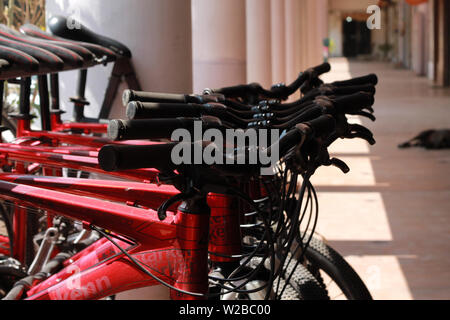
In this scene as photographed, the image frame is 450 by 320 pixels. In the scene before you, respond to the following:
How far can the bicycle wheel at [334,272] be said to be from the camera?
241 cm

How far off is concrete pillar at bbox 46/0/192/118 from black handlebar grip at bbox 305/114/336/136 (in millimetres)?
1702

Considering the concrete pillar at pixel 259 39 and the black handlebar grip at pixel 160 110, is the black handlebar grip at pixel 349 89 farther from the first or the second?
the concrete pillar at pixel 259 39

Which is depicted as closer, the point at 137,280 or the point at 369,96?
the point at 369,96

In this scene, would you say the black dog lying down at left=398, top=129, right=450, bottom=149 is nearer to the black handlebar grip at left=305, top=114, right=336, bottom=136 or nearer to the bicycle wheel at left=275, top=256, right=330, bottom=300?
the bicycle wheel at left=275, top=256, right=330, bottom=300

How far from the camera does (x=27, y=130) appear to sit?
111 inches

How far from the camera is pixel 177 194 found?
134 centimetres

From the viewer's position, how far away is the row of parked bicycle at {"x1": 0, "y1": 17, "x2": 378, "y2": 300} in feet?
4.12

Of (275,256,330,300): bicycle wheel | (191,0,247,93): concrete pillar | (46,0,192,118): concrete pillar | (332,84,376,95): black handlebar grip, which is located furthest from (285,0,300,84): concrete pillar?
(332,84,376,95): black handlebar grip

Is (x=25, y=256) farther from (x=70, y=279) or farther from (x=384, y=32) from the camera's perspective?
(x=384, y=32)

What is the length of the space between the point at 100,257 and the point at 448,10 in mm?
21601

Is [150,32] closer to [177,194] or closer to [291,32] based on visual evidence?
[177,194]

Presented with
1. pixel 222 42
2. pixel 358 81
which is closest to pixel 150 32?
pixel 358 81

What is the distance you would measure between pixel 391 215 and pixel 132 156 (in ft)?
16.5
